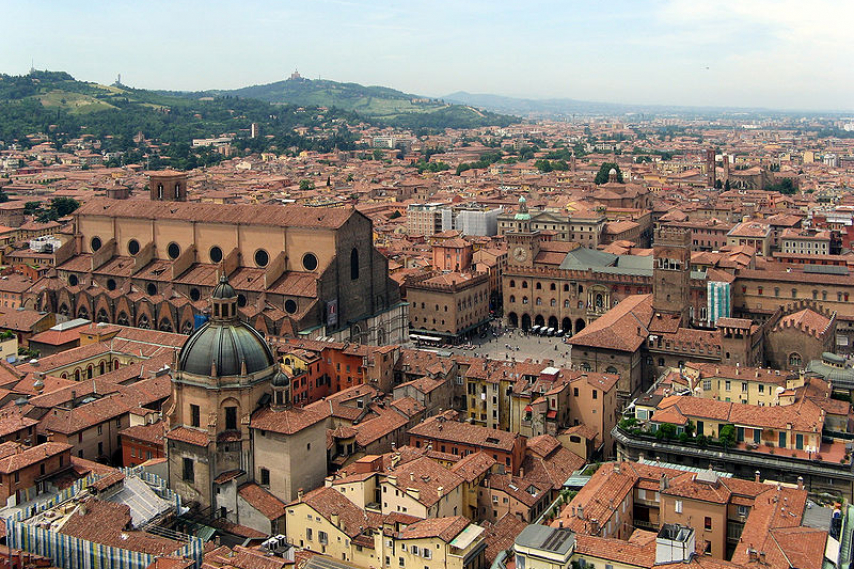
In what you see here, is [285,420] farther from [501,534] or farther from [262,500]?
[501,534]

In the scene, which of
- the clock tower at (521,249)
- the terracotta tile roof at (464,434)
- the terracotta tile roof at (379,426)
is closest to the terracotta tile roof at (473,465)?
the terracotta tile roof at (464,434)

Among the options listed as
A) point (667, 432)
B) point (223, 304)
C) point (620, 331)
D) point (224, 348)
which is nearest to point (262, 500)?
point (224, 348)

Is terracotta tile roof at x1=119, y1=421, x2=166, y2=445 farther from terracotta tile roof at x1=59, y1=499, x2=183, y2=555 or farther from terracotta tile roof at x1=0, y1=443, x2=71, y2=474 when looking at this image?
terracotta tile roof at x1=59, y1=499, x2=183, y2=555

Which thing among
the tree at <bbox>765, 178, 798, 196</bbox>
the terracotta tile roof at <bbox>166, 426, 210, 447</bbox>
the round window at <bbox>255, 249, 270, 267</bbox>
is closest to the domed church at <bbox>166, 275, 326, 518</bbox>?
the terracotta tile roof at <bbox>166, 426, 210, 447</bbox>

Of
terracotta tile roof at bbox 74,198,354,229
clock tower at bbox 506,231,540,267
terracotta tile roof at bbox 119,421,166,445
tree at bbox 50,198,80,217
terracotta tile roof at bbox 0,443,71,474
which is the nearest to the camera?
terracotta tile roof at bbox 0,443,71,474

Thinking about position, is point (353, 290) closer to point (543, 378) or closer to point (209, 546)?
point (543, 378)

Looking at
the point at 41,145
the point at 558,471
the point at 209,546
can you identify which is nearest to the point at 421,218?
the point at 558,471
